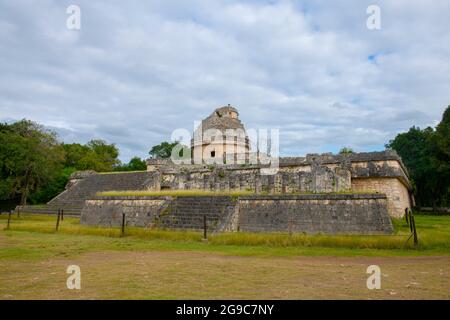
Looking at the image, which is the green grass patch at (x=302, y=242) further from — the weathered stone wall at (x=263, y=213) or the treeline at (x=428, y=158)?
the treeline at (x=428, y=158)

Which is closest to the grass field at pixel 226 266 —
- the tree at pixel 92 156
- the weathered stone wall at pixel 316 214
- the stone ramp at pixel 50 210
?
the weathered stone wall at pixel 316 214

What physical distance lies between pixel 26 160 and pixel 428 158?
32894mm

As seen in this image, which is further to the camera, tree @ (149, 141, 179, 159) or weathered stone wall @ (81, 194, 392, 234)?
tree @ (149, 141, 179, 159)

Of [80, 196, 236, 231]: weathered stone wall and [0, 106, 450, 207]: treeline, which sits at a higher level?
[0, 106, 450, 207]: treeline

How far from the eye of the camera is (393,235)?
1120 centimetres

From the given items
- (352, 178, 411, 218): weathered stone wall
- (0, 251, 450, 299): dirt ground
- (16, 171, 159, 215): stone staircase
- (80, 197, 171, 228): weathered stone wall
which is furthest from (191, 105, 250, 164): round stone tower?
(0, 251, 450, 299): dirt ground

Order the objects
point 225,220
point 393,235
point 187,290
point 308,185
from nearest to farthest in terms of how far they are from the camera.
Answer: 1. point 187,290
2. point 393,235
3. point 225,220
4. point 308,185

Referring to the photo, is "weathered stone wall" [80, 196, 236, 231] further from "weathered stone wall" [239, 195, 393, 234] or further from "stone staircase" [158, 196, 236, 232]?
"weathered stone wall" [239, 195, 393, 234]

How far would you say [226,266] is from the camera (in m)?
7.64

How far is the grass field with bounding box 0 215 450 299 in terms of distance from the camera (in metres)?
5.27

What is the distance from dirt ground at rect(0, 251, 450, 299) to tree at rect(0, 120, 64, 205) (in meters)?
19.7
